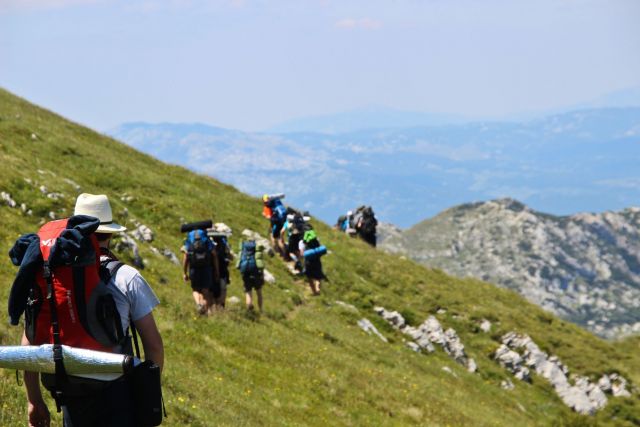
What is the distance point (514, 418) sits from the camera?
81.0ft

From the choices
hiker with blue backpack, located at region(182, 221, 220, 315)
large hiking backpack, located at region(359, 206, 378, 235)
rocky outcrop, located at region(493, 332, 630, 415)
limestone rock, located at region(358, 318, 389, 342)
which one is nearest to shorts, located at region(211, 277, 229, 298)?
hiker with blue backpack, located at region(182, 221, 220, 315)

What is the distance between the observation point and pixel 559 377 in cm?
3180

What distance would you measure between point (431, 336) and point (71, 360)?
26845 mm

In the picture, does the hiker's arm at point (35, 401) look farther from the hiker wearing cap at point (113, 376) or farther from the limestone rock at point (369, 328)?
the limestone rock at point (369, 328)

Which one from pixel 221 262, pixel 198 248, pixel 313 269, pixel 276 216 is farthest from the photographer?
pixel 276 216

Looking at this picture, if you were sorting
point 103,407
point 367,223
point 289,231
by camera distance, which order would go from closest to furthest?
point 103,407, point 289,231, point 367,223

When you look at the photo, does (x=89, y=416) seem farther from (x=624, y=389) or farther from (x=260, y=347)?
(x=624, y=389)

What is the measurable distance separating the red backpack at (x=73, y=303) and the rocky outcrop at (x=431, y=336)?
24899 mm

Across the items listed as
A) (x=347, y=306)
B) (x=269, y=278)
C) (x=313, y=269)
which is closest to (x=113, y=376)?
(x=269, y=278)

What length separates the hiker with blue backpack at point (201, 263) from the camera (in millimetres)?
19547

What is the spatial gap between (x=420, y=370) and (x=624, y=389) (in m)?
13.0

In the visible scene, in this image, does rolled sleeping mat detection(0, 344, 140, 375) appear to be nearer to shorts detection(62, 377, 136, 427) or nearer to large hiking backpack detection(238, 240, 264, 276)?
shorts detection(62, 377, 136, 427)

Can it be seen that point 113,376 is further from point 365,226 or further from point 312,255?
point 365,226

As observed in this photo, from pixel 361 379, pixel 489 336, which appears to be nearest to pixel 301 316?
pixel 361 379
